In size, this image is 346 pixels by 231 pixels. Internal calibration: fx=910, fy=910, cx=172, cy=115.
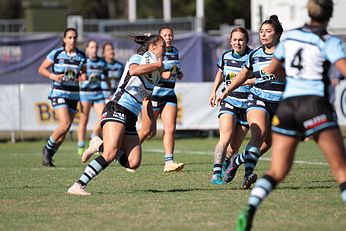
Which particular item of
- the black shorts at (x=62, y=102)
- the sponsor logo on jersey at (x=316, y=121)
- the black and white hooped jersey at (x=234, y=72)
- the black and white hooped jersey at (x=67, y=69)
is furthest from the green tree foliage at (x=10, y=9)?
the sponsor logo on jersey at (x=316, y=121)

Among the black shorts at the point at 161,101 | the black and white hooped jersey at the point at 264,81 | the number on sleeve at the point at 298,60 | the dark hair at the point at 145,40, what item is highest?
the number on sleeve at the point at 298,60

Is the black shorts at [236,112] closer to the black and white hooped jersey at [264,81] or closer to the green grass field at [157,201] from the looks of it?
the black and white hooped jersey at [264,81]

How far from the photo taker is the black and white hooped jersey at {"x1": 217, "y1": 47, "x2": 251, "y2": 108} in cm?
1190

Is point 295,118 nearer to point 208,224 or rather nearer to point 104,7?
point 208,224

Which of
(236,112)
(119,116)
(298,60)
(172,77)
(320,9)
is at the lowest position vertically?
(236,112)

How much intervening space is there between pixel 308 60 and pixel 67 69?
8233mm

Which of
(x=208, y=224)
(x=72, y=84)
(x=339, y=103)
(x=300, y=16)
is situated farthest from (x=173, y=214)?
(x=300, y=16)

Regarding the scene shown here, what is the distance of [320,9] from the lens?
7.84 meters

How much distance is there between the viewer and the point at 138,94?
10430 millimetres

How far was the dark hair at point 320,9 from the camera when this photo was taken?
781 cm

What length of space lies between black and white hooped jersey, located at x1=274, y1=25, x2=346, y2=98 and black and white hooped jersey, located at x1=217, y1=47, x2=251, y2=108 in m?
3.98

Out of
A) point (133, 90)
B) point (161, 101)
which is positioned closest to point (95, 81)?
point (161, 101)

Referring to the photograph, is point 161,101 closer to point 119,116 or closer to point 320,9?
point 119,116

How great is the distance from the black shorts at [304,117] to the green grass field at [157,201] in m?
0.91
